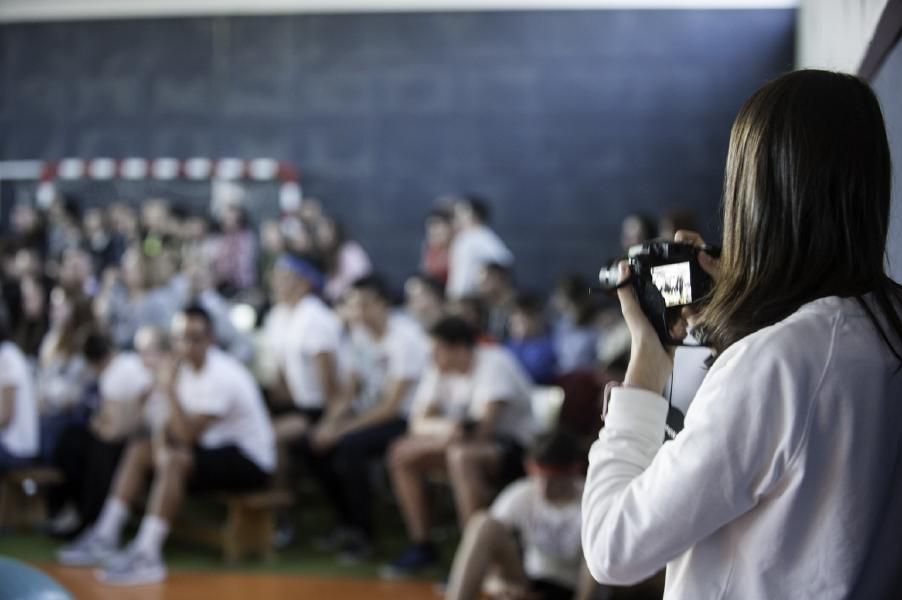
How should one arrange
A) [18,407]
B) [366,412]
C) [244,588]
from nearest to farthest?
[244,588]
[366,412]
[18,407]

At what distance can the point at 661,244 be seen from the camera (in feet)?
4.02

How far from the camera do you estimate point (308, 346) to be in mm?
5660

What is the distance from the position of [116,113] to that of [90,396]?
513 cm

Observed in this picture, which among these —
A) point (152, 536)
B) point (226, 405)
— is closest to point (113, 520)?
point (152, 536)

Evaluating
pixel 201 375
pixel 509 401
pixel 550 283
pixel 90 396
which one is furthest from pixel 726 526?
pixel 550 283

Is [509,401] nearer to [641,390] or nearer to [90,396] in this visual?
[90,396]

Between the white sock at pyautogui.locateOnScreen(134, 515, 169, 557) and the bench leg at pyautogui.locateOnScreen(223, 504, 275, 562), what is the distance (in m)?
0.29

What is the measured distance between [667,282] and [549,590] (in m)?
2.51

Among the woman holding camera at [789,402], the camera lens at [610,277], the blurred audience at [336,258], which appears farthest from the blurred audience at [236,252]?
the woman holding camera at [789,402]

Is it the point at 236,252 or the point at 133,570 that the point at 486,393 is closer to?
the point at 133,570

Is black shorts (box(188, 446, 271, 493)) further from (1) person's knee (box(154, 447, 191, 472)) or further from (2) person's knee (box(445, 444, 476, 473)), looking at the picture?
(2) person's knee (box(445, 444, 476, 473))

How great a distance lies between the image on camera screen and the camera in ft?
4.00

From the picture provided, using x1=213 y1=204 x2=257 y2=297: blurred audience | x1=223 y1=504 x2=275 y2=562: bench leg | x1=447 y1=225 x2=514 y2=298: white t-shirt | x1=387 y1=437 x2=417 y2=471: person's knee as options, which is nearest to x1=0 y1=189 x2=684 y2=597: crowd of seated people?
x1=387 y1=437 x2=417 y2=471: person's knee

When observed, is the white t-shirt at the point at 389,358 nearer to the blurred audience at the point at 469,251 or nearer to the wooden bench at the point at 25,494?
the wooden bench at the point at 25,494
